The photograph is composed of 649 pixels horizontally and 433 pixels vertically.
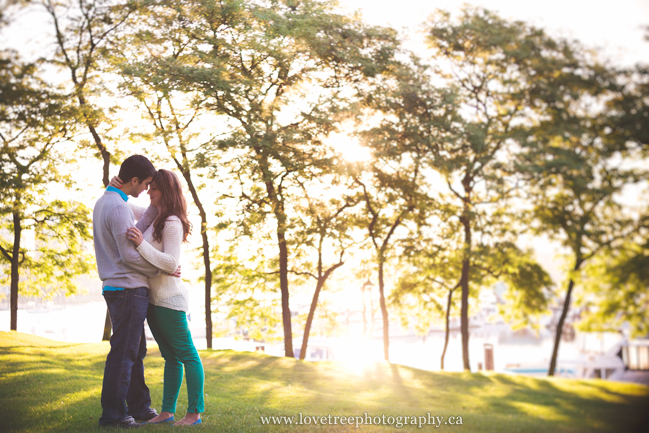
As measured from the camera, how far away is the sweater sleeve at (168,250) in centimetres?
346

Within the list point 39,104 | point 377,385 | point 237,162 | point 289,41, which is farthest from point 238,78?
point 377,385

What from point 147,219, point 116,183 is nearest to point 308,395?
point 147,219

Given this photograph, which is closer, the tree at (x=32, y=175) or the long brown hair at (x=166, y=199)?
the long brown hair at (x=166, y=199)

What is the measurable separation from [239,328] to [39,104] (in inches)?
447

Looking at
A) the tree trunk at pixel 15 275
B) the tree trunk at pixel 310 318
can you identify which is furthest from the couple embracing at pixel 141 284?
the tree trunk at pixel 310 318

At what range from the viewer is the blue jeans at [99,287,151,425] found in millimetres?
3500

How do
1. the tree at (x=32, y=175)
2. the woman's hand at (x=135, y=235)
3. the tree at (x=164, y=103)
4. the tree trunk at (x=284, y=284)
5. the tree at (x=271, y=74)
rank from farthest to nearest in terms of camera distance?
the tree trunk at (x=284, y=284)
the tree at (x=271, y=74)
the tree at (x=164, y=103)
the tree at (x=32, y=175)
the woman's hand at (x=135, y=235)

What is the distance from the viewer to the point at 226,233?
36.6ft

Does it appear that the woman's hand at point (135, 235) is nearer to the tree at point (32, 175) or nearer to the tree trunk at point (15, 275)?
the tree at point (32, 175)

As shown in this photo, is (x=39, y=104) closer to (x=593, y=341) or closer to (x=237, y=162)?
(x=237, y=162)

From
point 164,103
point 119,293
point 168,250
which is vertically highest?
point 164,103

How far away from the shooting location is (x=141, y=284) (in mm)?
3561

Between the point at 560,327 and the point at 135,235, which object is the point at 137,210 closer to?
the point at 135,235

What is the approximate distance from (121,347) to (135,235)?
83 cm
